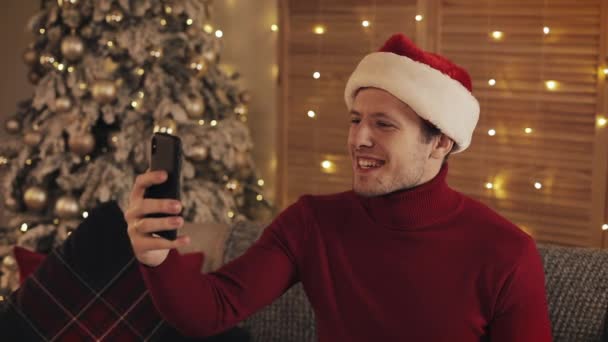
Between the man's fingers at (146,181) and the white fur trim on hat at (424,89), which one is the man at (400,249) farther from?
the man's fingers at (146,181)

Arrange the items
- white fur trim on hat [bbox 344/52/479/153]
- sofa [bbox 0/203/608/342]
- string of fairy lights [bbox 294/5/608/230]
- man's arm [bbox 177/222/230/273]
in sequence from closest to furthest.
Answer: white fur trim on hat [bbox 344/52/479/153] → sofa [bbox 0/203/608/342] → man's arm [bbox 177/222/230/273] → string of fairy lights [bbox 294/5/608/230]

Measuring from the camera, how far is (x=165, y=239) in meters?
1.28

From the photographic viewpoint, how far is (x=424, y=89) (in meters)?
1.70

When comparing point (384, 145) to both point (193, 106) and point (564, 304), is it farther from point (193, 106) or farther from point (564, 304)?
point (193, 106)

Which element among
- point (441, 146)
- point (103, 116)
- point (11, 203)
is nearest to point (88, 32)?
point (103, 116)

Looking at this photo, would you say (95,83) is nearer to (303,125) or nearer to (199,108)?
(199,108)

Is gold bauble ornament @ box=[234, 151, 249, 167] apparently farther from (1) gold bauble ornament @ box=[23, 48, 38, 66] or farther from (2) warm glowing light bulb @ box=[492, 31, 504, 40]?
(2) warm glowing light bulb @ box=[492, 31, 504, 40]

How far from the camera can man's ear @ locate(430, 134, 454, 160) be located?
1768mm

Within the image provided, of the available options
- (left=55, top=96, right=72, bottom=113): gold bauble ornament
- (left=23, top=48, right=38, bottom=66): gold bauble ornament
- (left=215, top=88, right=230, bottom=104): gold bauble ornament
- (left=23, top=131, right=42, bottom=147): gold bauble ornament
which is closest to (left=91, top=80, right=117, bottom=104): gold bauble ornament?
(left=55, top=96, right=72, bottom=113): gold bauble ornament

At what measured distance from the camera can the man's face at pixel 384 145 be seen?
165 centimetres

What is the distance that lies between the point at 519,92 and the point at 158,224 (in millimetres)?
2673

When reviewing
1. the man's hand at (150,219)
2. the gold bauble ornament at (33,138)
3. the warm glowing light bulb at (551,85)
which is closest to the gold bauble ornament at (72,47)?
the gold bauble ornament at (33,138)

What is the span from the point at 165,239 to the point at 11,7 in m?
3.92

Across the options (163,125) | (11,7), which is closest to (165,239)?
(163,125)
